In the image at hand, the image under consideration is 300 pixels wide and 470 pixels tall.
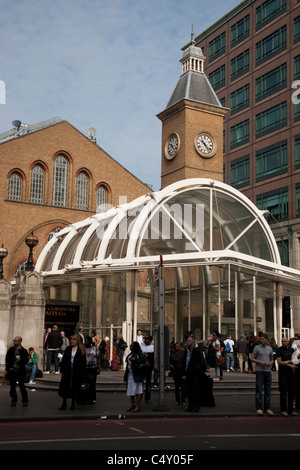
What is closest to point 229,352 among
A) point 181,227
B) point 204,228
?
point 181,227

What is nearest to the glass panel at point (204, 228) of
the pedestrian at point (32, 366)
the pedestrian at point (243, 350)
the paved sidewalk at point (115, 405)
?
the pedestrian at point (243, 350)

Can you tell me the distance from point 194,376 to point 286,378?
2074 mm

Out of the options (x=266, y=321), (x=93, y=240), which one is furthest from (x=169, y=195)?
(x=266, y=321)

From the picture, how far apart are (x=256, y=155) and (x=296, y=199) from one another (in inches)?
305

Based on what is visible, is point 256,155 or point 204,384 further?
point 256,155

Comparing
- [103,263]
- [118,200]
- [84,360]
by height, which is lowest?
[84,360]

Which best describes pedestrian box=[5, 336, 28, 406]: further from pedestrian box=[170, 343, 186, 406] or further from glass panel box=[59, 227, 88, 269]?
glass panel box=[59, 227, 88, 269]

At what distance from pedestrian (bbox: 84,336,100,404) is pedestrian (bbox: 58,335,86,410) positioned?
1.14 feet

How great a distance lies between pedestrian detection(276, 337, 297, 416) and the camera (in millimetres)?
13422

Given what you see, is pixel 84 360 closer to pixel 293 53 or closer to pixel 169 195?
pixel 169 195

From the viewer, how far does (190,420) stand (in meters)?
12.5

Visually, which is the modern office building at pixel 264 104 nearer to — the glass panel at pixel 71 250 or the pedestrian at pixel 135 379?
the glass panel at pixel 71 250

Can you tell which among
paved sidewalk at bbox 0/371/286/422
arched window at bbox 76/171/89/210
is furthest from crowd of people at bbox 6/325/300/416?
arched window at bbox 76/171/89/210

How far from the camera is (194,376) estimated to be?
45.8 feet
